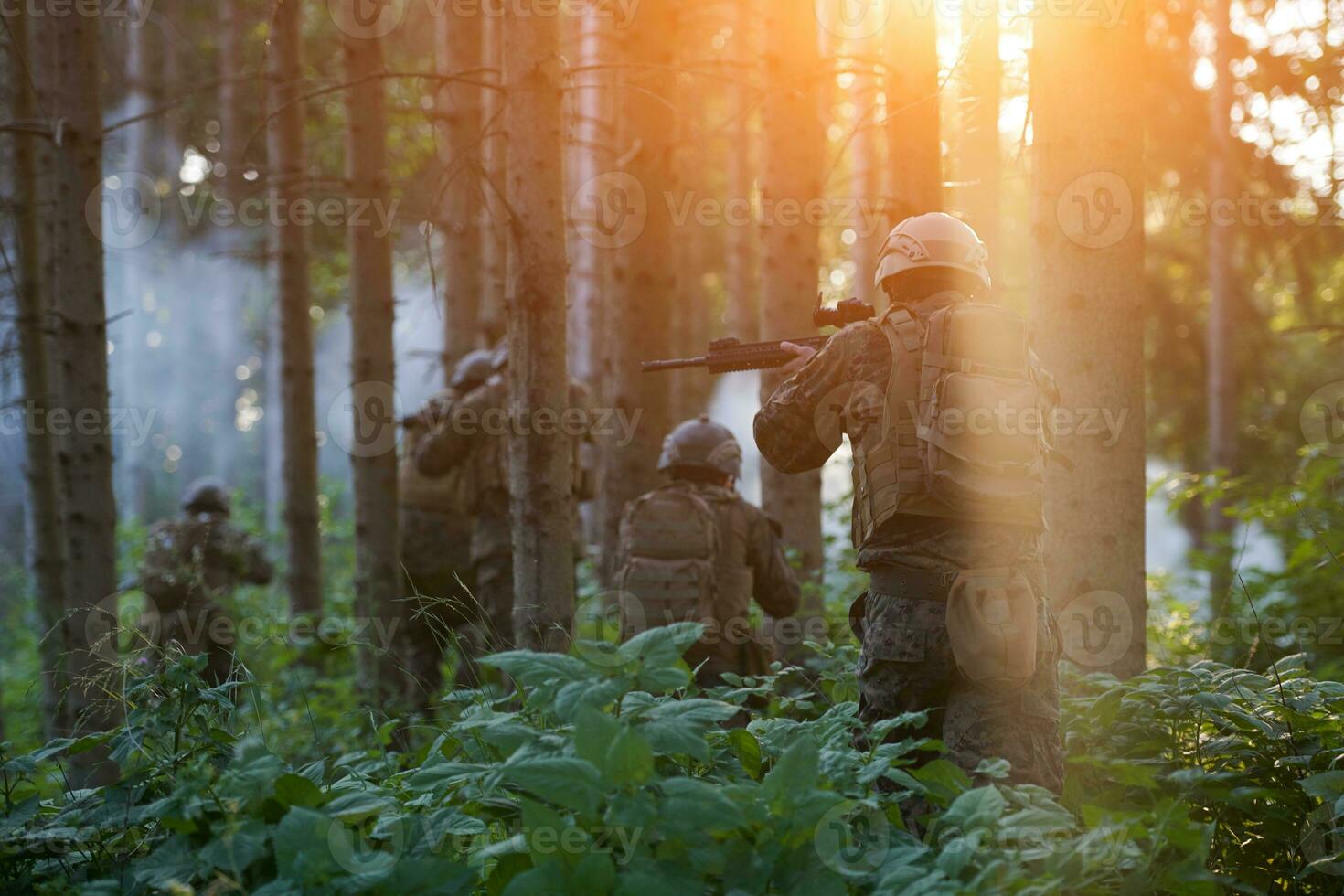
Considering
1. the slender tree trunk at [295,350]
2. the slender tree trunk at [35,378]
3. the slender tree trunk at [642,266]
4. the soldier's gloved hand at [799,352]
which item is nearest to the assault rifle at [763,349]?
the soldier's gloved hand at [799,352]

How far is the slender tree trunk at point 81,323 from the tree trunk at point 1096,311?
4515mm

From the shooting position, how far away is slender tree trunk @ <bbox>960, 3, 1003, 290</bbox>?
593cm

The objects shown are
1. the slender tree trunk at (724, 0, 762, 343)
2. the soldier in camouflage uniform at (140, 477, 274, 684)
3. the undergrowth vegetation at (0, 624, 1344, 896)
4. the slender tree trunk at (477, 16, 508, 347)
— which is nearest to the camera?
the undergrowth vegetation at (0, 624, 1344, 896)

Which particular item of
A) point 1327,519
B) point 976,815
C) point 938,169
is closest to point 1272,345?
point 1327,519

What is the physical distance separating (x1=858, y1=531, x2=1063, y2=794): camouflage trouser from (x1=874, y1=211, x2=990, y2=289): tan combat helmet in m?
0.98

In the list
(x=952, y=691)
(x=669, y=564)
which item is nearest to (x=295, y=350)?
(x=669, y=564)

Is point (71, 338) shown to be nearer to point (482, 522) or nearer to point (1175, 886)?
point (482, 522)

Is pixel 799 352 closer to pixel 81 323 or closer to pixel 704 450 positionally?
pixel 704 450

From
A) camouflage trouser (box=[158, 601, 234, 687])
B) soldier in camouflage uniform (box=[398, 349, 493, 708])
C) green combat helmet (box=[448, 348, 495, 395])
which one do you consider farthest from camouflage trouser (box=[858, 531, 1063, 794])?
camouflage trouser (box=[158, 601, 234, 687])

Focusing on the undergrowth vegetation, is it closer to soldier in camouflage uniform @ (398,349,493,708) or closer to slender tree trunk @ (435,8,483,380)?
soldier in camouflage uniform @ (398,349,493,708)

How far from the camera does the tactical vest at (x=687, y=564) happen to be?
595 centimetres

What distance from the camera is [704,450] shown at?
623 centimetres

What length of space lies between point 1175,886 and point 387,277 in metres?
6.83

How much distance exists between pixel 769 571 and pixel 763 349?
1.95 m
